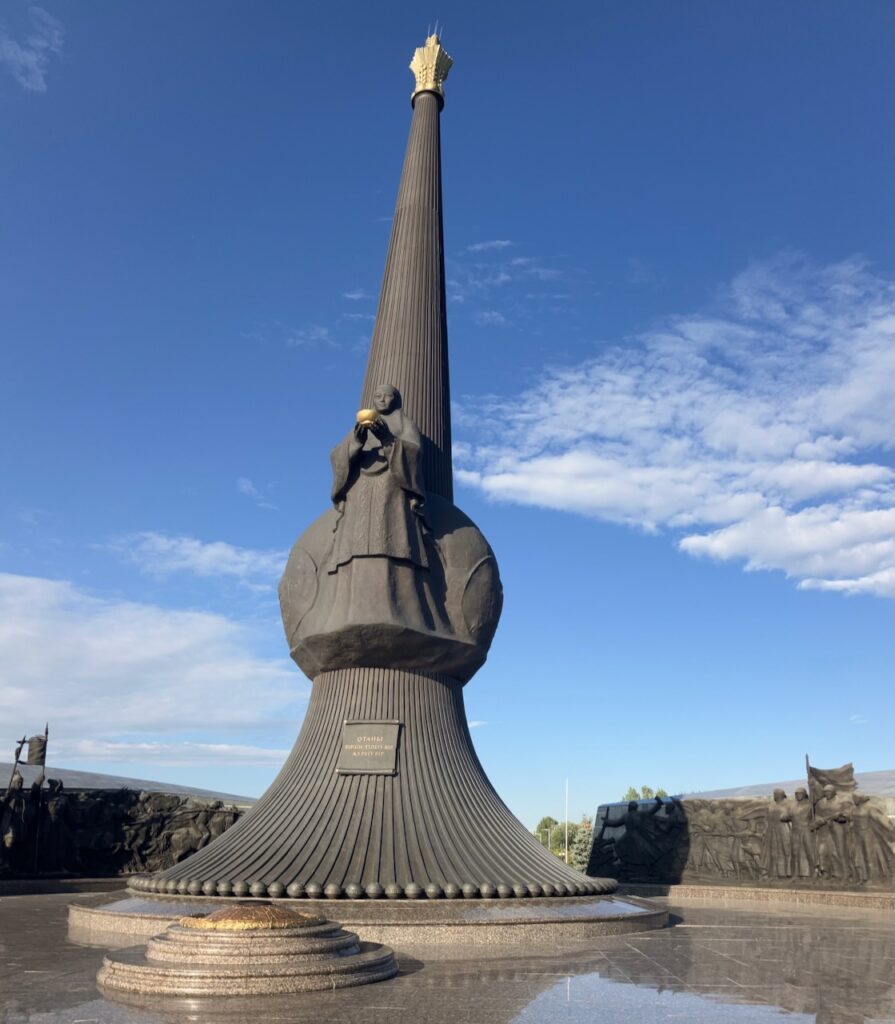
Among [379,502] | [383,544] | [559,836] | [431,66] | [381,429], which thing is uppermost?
[431,66]

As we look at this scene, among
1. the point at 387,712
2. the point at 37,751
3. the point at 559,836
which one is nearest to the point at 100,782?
the point at 37,751

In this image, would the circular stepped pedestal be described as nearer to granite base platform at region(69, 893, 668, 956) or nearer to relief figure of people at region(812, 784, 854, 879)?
granite base platform at region(69, 893, 668, 956)

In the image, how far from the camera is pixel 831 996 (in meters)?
6.31

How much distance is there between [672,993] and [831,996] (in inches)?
42.6

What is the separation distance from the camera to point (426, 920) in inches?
338

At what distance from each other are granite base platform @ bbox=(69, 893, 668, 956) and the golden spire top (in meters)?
13.4

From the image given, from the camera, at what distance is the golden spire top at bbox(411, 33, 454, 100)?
16391mm

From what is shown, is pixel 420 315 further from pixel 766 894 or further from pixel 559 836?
pixel 559 836

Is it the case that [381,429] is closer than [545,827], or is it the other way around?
[381,429]

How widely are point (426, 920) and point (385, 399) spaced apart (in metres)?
6.73

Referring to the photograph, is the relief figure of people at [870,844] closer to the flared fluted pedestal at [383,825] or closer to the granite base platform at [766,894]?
the granite base platform at [766,894]

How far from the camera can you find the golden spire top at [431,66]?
1639 cm

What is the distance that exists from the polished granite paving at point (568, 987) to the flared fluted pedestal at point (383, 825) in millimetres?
1194

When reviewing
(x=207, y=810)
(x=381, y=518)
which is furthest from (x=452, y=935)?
(x=207, y=810)
